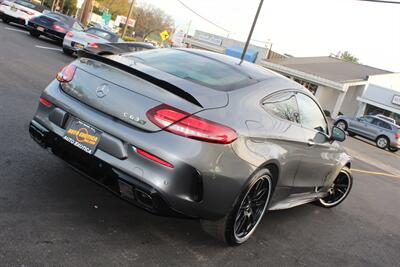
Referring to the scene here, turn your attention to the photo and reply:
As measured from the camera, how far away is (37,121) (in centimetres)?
389

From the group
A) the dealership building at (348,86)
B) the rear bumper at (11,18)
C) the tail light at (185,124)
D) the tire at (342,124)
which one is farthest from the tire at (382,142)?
the tail light at (185,124)

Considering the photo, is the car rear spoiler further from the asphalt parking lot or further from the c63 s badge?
the asphalt parking lot

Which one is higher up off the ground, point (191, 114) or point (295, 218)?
point (191, 114)

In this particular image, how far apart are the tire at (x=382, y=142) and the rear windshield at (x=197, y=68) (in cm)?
2176

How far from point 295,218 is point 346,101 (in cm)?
3809

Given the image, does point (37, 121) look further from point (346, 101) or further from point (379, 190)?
point (346, 101)

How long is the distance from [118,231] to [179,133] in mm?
1053

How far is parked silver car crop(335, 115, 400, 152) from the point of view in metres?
23.7

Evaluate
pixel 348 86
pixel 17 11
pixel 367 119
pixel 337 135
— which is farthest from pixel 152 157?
pixel 348 86

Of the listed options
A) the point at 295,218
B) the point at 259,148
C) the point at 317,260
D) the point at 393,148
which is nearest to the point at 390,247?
the point at 295,218

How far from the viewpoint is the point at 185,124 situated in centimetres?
326

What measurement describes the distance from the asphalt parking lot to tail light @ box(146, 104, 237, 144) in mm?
996

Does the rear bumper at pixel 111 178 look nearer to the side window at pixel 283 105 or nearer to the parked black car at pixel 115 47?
the side window at pixel 283 105

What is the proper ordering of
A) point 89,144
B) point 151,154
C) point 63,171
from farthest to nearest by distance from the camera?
point 63,171 → point 89,144 → point 151,154
